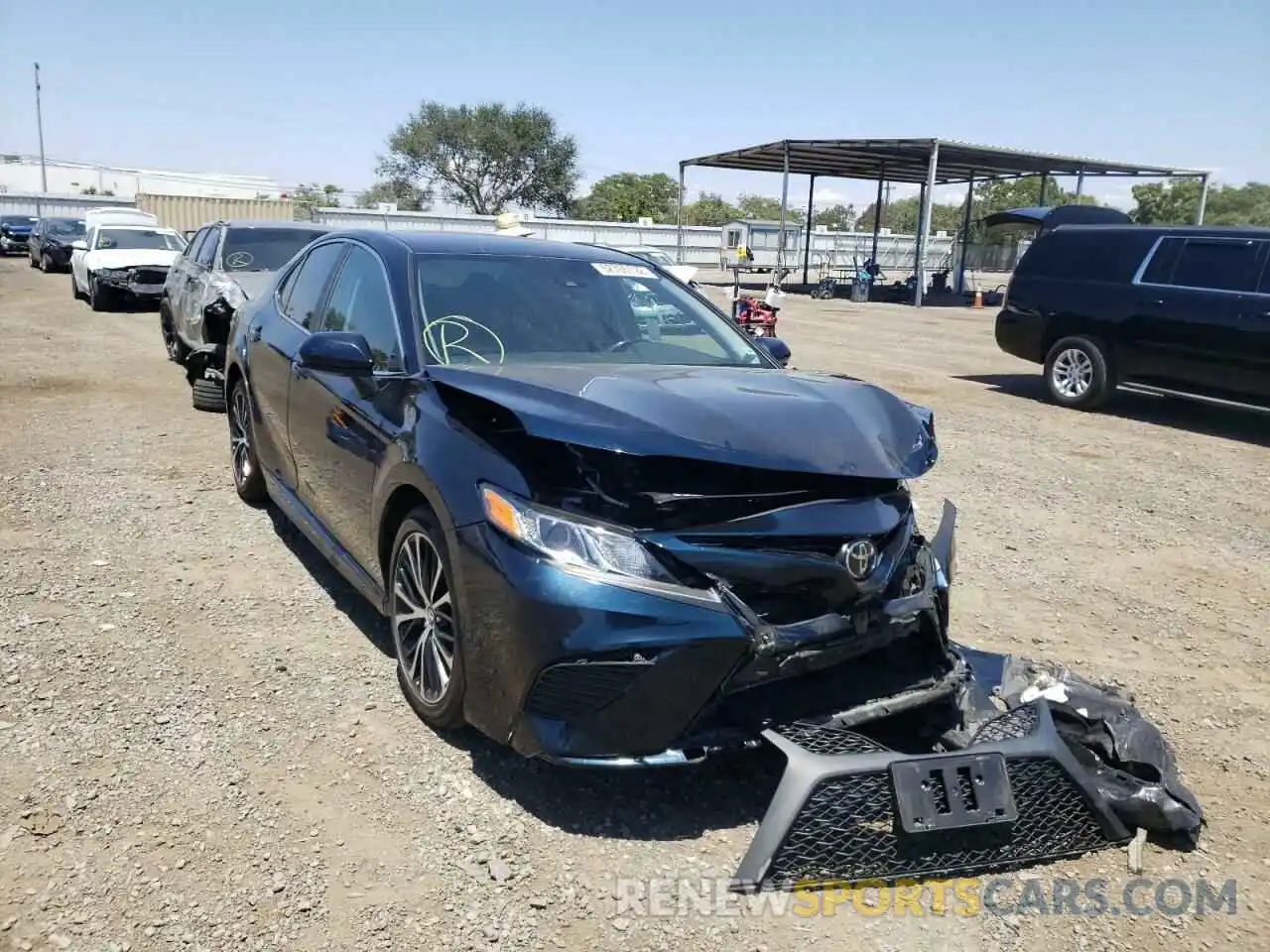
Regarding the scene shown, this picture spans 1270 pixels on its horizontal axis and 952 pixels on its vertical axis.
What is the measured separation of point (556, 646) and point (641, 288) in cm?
222

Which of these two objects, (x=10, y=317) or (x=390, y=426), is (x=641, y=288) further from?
(x=10, y=317)

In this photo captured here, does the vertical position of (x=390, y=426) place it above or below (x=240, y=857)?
above

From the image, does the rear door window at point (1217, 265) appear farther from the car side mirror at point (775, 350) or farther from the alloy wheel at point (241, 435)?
the alloy wheel at point (241, 435)

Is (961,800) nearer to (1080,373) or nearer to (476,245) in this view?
(476,245)

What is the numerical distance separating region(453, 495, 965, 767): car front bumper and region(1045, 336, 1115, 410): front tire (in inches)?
333

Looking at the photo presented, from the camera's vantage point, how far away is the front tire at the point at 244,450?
5504mm

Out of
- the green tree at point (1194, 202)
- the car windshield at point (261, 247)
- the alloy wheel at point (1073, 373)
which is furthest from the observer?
the green tree at point (1194, 202)

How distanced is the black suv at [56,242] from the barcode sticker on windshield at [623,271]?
27.2 metres

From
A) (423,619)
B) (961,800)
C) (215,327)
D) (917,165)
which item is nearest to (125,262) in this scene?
(215,327)

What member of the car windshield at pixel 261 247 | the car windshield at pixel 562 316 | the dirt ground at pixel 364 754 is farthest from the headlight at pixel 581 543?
the car windshield at pixel 261 247

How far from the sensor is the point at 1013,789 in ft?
8.73

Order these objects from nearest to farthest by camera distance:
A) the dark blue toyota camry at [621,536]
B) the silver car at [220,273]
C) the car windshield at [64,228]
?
the dark blue toyota camry at [621,536] < the silver car at [220,273] < the car windshield at [64,228]

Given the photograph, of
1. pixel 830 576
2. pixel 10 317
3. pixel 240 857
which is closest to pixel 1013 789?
pixel 830 576

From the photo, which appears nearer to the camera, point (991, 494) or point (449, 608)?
point (449, 608)
